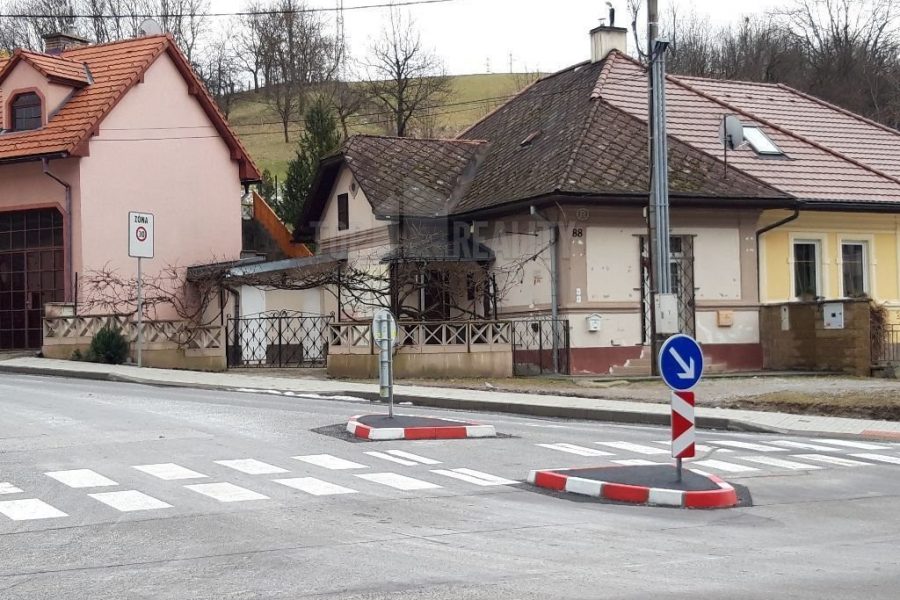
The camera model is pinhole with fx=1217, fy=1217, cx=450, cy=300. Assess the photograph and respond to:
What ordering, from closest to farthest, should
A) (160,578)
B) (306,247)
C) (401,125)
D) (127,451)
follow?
(160,578) → (127,451) → (306,247) → (401,125)

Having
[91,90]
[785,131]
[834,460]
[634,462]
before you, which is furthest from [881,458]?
[91,90]

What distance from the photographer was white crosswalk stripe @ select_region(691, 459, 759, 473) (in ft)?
45.0

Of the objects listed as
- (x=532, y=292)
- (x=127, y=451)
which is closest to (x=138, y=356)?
(x=532, y=292)

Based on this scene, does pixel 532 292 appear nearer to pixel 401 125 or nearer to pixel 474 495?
pixel 474 495

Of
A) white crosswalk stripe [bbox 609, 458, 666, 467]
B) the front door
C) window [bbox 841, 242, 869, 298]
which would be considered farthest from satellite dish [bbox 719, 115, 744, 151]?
white crosswalk stripe [bbox 609, 458, 666, 467]

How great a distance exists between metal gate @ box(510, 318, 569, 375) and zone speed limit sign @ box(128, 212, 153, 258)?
8397 mm

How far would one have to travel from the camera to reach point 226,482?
11.8m

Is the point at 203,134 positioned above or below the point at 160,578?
above

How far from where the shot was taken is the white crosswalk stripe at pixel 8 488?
11.2 meters

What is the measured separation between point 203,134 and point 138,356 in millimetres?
12295

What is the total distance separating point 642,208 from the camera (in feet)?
93.3

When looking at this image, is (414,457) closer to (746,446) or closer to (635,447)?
(635,447)

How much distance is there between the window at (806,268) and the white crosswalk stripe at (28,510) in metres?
23.8

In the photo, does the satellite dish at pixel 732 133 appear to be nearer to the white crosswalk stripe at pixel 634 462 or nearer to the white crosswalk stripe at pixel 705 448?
the white crosswalk stripe at pixel 705 448
